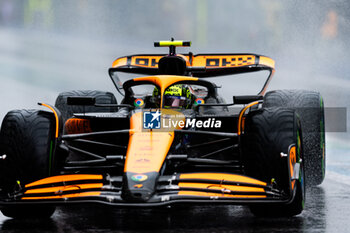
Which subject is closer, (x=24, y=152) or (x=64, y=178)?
(x=64, y=178)

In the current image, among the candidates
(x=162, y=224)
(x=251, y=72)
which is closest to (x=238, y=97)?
(x=162, y=224)

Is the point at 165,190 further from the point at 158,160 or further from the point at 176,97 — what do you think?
the point at 176,97

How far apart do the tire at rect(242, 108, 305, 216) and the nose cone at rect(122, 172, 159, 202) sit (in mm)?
954

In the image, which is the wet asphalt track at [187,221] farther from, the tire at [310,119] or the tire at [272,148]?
the tire at [310,119]

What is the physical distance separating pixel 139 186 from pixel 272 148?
126 centimetres

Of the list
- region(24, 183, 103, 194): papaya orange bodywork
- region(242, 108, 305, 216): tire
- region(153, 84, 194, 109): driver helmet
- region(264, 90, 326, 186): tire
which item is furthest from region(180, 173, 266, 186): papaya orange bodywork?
→ region(264, 90, 326, 186): tire

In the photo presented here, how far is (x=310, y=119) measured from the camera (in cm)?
698

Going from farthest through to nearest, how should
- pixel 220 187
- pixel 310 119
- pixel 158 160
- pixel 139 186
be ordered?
pixel 310 119 < pixel 158 160 < pixel 220 187 < pixel 139 186

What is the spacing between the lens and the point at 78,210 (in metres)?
5.90

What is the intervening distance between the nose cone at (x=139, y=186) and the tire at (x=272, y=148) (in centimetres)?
95

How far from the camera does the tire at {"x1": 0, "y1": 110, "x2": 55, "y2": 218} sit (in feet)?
16.7

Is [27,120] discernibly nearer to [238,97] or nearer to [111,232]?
[111,232]

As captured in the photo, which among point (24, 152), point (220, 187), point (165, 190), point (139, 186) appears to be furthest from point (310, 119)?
point (24, 152)

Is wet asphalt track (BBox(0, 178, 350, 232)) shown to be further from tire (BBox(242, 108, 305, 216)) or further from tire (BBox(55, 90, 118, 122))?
tire (BBox(55, 90, 118, 122))
